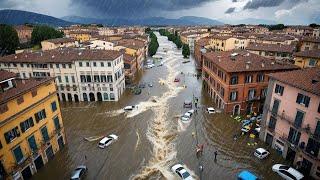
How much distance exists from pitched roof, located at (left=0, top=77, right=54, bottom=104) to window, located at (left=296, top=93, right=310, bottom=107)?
36.4m

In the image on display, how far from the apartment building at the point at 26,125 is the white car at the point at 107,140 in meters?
7.27

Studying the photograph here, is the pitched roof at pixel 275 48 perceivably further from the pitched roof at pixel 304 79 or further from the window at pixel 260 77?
the pitched roof at pixel 304 79

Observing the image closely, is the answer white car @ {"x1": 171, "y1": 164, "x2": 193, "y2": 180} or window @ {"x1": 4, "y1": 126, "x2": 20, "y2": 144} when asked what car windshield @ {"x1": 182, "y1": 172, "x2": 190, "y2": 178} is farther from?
window @ {"x1": 4, "y1": 126, "x2": 20, "y2": 144}

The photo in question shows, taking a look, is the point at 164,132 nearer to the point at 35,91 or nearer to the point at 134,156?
the point at 134,156

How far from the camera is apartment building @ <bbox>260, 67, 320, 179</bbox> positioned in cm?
2892

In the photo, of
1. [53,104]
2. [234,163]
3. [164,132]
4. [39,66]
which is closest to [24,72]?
[39,66]

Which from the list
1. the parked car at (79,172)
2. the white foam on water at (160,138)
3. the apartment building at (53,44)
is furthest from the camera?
the apartment building at (53,44)

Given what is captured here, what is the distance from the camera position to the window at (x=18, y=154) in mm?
29062

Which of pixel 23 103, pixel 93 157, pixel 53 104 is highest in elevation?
pixel 23 103

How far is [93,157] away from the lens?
123 feet

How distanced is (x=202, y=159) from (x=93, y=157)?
17.8 meters

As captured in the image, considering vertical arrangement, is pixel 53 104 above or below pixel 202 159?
above

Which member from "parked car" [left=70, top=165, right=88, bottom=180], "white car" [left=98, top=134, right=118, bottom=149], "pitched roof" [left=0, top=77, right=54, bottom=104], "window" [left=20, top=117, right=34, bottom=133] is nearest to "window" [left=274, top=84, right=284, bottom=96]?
"white car" [left=98, top=134, right=118, bottom=149]

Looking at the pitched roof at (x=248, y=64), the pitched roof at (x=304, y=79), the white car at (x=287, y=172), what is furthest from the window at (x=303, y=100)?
the pitched roof at (x=248, y=64)
